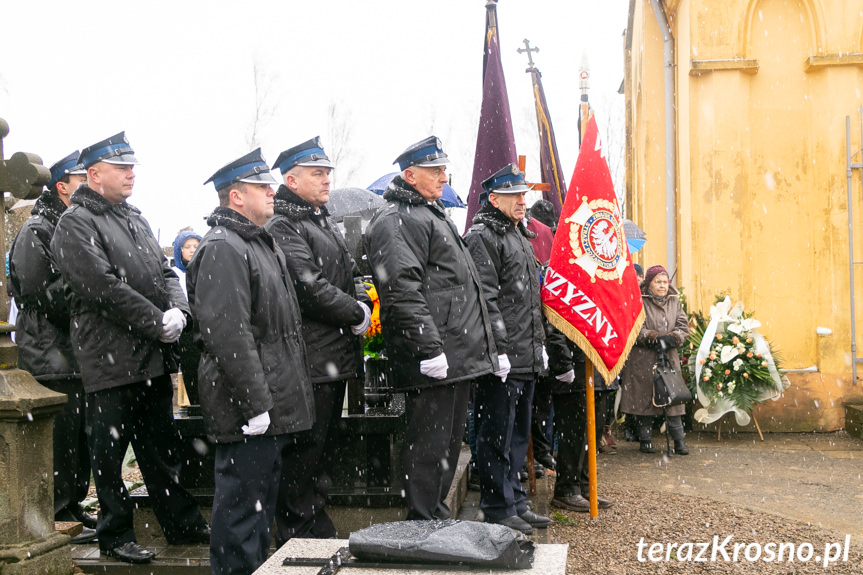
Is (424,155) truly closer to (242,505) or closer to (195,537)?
(242,505)

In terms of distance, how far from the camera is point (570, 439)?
596cm

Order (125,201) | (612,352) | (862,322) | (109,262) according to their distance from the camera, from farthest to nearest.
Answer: (862,322), (612,352), (125,201), (109,262)

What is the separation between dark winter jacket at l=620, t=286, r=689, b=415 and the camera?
8.57m

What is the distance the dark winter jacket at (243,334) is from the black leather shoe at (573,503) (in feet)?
8.16

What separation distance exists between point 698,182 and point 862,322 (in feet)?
7.97

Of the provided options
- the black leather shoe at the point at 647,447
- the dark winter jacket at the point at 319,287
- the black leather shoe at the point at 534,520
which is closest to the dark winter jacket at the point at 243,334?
the dark winter jacket at the point at 319,287

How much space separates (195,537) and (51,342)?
1.40m

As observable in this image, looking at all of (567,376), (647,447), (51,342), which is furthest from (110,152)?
(647,447)

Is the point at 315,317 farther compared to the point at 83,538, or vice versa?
the point at 83,538

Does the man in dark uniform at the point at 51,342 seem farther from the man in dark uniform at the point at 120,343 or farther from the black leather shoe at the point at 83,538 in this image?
the man in dark uniform at the point at 120,343

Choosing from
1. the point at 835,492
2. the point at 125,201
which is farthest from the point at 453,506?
the point at 835,492

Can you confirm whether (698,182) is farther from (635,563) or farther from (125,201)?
(125,201)

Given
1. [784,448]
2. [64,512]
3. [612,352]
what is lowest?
[784,448]

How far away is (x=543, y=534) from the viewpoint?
5.25 metres
